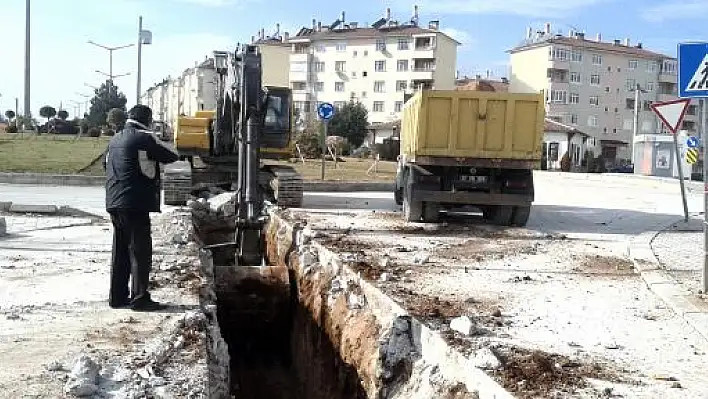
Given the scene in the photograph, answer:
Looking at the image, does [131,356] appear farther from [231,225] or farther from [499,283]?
[231,225]

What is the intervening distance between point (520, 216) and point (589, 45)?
267ft

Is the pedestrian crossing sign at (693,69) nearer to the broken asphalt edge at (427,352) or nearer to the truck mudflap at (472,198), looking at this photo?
the broken asphalt edge at (427,352)

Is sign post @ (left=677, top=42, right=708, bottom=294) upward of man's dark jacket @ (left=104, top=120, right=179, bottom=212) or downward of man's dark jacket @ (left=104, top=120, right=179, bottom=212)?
upward

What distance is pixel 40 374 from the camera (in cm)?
490

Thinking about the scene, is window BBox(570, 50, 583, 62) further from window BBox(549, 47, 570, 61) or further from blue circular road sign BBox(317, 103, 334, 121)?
blue circular road sign BBox(317, 103, 334, 121)

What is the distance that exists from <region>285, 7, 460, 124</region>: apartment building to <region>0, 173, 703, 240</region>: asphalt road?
62.9m

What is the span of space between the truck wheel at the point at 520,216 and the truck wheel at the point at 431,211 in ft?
4.92

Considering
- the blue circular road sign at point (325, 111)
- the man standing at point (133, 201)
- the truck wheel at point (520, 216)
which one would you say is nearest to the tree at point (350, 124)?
the blue circular road sign at point (325, 111)

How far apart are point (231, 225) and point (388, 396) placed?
8979 mm

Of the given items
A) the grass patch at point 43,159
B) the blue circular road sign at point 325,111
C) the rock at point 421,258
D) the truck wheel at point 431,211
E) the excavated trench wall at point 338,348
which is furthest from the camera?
the grass patch at point 43,159

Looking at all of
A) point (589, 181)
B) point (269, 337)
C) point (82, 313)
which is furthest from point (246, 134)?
point (589, 181)

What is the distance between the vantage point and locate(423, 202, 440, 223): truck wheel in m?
15.1

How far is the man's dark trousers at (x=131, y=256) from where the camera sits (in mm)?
6836

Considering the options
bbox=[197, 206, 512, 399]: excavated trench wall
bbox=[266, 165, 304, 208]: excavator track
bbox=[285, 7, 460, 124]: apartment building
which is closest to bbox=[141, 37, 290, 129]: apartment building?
bbox=[285, 7, 460, 124]: apartment building
